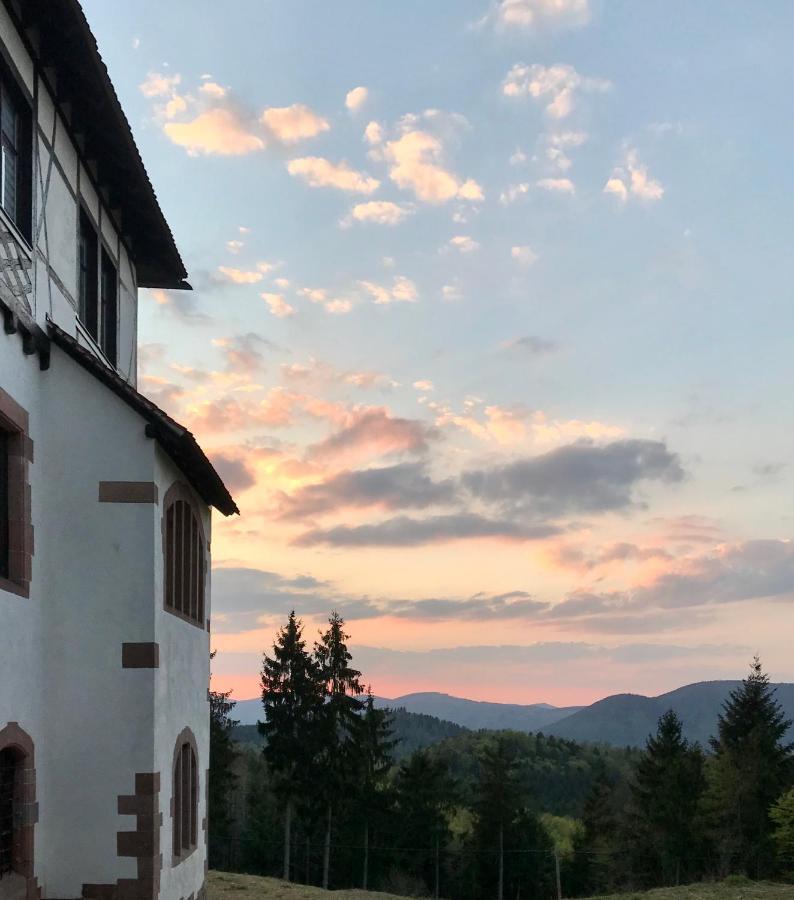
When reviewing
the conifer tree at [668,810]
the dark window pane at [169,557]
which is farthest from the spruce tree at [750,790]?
the dark window pane at [169,557]

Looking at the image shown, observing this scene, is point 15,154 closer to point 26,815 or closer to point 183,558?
point 183,558

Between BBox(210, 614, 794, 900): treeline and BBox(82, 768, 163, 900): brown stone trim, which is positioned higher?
BBox(82, 768, 163, 900): brown stone trim

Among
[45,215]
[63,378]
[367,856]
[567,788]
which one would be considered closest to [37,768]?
[63,378]

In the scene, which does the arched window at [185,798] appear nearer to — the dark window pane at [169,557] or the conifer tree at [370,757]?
the dark window pane at [169,557]

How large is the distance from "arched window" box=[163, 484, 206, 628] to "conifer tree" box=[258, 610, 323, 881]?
39161 millimetres

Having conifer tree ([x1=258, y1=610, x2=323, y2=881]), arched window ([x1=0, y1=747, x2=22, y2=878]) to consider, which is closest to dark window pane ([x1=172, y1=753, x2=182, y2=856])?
arched window ([x1=0, y1=747, x2=22, y2=878])

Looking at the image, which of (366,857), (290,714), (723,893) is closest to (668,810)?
(366,857)

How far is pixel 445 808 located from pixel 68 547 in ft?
181

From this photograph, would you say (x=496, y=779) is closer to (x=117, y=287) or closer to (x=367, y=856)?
(x=367, y=856)

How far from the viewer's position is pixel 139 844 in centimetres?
1059

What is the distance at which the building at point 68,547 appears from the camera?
10.1m

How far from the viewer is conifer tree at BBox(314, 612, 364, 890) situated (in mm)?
52219

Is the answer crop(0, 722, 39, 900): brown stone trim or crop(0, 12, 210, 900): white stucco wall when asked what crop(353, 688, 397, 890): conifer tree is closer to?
crop(0, 12, 210, 900): white stucco wall

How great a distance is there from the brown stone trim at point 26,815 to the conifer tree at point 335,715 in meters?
43.5
